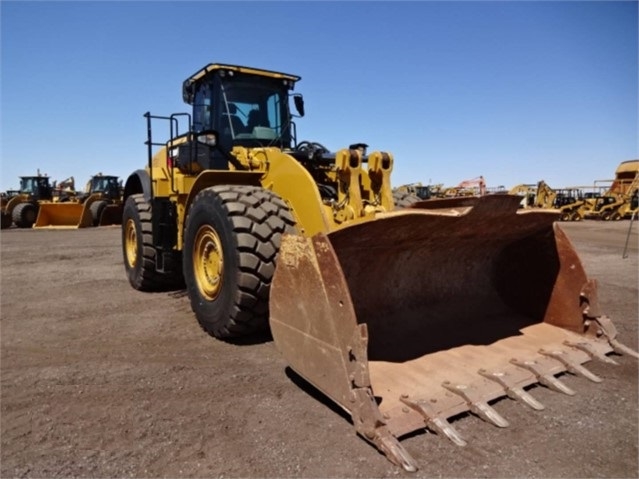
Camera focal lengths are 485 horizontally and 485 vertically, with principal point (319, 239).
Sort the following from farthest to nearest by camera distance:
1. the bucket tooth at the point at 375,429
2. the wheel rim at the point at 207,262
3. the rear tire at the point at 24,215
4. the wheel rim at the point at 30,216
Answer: the wheel rim at the point at 30,216 < the rear tire at the point at 24,215 < the wheel rim at the point at 207,262 < the bucket tooth at the point at 375,429

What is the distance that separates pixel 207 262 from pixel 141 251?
2.30 m

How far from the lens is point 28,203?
24.2 m

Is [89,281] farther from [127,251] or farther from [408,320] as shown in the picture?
[408,320]

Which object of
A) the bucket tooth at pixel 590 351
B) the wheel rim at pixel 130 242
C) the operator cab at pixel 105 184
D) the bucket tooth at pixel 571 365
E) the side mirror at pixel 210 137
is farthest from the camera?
the operator cab at pixel 105 184

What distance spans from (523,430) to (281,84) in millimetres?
4806

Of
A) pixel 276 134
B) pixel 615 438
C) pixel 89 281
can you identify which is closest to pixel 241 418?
pixel 615 438

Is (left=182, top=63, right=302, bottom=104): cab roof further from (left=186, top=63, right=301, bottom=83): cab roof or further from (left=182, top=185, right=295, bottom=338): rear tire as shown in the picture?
(left=182, top=185, right=295, bottom=338): rear tire

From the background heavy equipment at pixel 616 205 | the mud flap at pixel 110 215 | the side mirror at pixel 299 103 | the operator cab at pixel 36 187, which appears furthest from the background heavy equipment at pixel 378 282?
the operator cab at pixel 36 187

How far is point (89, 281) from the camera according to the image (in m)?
7.99

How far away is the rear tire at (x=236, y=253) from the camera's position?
13.0 feet

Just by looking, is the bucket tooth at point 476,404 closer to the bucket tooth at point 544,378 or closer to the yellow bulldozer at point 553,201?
the bucket tooth at point 544,378

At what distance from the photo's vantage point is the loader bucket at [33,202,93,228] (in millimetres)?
22594

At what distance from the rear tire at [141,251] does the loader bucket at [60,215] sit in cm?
1656

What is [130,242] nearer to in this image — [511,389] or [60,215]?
[511,389]
